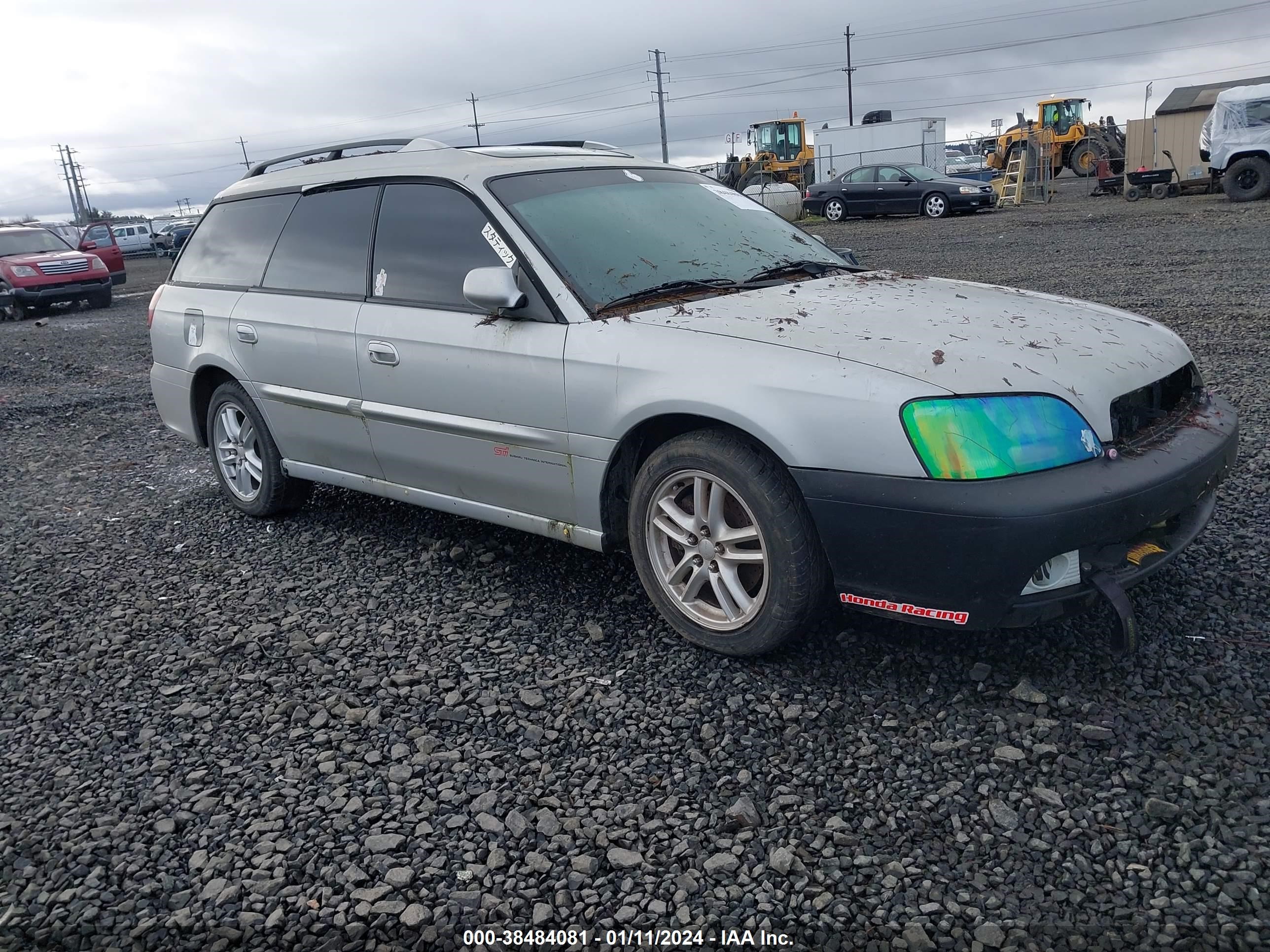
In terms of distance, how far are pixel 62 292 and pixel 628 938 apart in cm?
1973

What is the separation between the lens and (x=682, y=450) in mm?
3150

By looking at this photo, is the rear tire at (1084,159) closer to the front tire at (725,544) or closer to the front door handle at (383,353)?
the front door handle at (383,353)

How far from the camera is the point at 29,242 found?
18609 mm

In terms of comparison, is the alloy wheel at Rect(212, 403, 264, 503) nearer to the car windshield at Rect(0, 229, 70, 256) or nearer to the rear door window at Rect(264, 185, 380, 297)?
the rear door window at Rect(264, 185, 380, 297)

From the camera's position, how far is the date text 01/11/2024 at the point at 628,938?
2139 mm

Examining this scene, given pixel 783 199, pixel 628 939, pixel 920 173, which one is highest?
pixel 920 173

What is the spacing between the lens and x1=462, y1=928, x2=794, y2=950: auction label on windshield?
84.1 inches

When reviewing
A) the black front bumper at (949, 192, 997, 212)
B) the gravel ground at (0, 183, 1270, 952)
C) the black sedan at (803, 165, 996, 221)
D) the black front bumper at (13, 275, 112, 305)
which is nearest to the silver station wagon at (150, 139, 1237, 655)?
the gravel ground at (0, 183, 1270, 952)

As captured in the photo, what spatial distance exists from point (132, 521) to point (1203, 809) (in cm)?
513

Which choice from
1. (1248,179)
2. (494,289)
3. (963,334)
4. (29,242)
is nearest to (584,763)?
(494,289)

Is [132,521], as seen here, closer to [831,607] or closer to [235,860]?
[235,860]

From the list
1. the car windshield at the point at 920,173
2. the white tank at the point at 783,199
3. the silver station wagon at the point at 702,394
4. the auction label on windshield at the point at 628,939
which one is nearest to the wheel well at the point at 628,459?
the silver station wagon at the point at 702,394

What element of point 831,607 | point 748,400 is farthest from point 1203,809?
point 748,400

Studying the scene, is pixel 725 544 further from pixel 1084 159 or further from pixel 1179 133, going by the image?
pixel 1084 159
